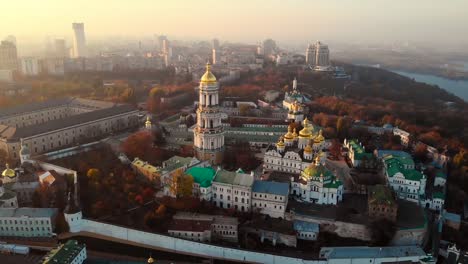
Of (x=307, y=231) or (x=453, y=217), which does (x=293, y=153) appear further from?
(x=453, y=217)

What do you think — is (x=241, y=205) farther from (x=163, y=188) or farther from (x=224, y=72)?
(x=224, y=72)

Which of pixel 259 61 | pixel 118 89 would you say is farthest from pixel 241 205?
pixel 259 61

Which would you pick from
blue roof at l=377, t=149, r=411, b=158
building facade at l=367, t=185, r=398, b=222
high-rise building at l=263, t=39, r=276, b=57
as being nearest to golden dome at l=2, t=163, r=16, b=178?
building facade at l=367, t=185, r=398, b=222

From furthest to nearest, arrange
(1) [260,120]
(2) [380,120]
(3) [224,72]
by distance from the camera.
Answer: (3) [224,72] → (2) [380,120] → (1) [260,120]

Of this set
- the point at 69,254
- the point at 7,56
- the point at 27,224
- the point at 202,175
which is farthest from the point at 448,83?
the point at 69,254

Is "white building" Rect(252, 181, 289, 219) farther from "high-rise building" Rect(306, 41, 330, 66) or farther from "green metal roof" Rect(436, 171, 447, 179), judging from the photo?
"high-rise building" Rect(306, 41, 330, 66)

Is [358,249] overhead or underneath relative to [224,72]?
underneath
